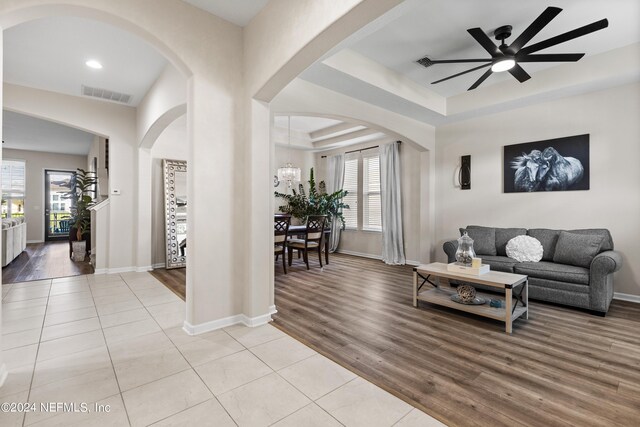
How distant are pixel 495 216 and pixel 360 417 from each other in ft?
14.3

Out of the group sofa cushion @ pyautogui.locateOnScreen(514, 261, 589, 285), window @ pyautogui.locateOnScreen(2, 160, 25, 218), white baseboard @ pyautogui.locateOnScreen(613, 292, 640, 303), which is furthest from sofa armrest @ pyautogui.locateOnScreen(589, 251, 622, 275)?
window @ pyautogui.locateOnScreen(2, 160, 25, 218)

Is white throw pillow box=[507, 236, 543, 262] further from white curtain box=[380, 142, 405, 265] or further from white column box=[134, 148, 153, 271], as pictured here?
white column box=[134, 148, 153, 271]

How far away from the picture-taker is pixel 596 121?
404 cm

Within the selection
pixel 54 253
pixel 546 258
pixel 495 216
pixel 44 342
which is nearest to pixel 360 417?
pixel 44 342

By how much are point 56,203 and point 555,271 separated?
42.6ft

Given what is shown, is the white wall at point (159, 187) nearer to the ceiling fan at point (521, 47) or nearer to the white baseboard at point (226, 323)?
the white baseboard at point (226, 323)

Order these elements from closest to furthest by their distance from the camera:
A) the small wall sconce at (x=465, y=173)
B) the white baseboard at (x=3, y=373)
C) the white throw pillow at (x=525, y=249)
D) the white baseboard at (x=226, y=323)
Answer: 1. the white baseboard at (x=3, y=373)
2. the white baseboard at (x=226, y=323)
3. the white throw pillow at (x=525, y=249)
4. the small wall sconce at (x=465, y=173)

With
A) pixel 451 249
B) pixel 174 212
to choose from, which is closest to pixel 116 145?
pixel 174 212

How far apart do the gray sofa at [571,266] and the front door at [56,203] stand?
11673mm

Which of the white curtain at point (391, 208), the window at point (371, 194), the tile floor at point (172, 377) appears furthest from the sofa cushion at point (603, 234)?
the window at point (371, 194)

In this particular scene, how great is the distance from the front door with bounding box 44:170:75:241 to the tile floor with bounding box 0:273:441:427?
8.28m

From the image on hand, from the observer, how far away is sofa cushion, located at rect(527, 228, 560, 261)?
4.07 m

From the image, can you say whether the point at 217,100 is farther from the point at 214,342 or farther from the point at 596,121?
the point at 596,121

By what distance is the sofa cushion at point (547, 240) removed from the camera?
4066mm
